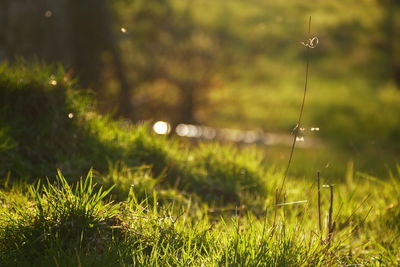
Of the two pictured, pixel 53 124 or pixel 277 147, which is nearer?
pixel 53 124

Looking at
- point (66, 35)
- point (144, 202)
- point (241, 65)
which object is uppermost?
point (66, 35)

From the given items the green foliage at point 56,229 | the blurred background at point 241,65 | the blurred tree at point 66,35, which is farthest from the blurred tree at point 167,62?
the green foliage at point 56,229

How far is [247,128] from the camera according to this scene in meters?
14.8

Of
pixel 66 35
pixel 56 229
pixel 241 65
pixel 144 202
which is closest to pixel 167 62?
pixel 66 35

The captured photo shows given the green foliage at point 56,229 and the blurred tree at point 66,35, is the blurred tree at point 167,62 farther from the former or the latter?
the green foliage at point 56,229

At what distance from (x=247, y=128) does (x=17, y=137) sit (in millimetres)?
10471

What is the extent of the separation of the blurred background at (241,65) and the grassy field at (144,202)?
0.39 meters

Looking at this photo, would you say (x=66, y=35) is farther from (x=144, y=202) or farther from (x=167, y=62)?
(x=144, y=202)

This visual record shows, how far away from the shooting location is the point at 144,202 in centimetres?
410

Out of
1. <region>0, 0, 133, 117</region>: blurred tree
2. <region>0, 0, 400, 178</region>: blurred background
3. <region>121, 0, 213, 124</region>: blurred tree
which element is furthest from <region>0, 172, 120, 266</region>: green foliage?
<region>121, 0, 213, 124</region>: blurred tree

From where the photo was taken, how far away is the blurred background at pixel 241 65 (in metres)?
7.86

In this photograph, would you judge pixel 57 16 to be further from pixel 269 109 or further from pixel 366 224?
pixel 269 109

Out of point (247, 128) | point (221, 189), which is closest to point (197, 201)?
point (221, 189)

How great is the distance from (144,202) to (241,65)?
35.6 ft
